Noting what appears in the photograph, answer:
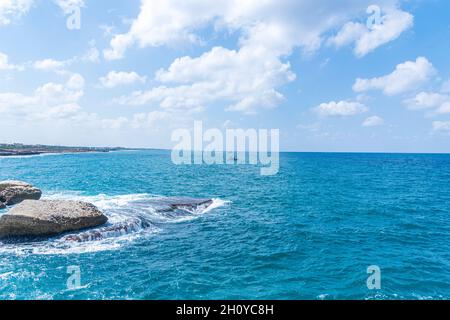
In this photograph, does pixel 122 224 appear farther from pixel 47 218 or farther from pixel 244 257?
pixel 244 257

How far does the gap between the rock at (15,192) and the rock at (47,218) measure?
15130 millimetres

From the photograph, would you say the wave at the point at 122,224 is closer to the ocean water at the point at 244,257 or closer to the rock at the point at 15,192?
the ocean water at the point at 244,257

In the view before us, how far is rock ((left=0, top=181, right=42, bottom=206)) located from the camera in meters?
39.1

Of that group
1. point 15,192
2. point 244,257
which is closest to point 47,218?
point 244,257

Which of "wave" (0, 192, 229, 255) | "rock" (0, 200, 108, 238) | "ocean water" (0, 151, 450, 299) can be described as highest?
"rock" (0, 200, 108, 238)

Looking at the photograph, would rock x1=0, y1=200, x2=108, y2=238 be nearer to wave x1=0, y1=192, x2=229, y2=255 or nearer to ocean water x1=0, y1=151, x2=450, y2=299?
wave x1=0, y1=192, x2=229, y2=255

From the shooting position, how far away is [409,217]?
3644 centimetres

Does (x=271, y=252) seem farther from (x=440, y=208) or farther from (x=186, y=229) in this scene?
(x=440, y=208)

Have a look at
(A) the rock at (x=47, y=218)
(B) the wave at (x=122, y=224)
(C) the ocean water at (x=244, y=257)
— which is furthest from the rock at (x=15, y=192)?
(A) the rock at (x=47, y=218)

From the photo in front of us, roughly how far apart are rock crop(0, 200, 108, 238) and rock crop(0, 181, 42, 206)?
15.1m

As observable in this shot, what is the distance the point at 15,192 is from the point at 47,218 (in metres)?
19.4

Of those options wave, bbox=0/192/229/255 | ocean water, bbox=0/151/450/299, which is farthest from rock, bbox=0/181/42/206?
ocean water, bbox=0/151/450/299

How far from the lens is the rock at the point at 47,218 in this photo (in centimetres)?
2505

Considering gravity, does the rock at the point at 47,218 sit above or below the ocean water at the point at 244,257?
above
